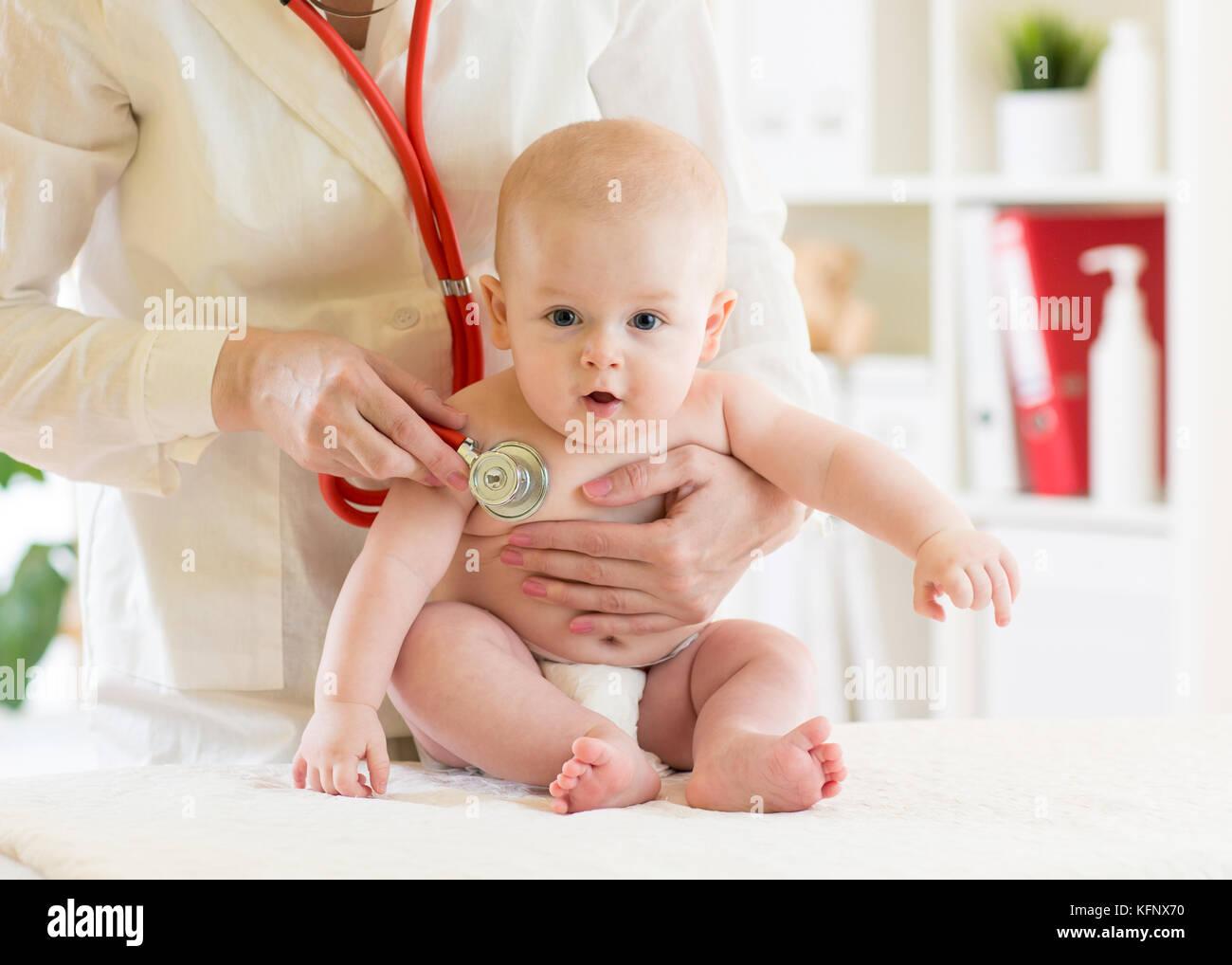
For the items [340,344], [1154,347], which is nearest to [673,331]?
[340,344]

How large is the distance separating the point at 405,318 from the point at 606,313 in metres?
0.22

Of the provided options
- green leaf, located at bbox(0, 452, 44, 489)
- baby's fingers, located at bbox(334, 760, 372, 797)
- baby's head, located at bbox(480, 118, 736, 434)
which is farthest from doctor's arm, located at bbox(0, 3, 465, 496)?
green leaf, located at bbox(0, 452, 44, 489)

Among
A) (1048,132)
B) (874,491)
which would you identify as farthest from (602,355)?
(1048,132)

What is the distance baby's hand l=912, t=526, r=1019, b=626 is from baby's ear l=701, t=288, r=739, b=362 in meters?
0.27

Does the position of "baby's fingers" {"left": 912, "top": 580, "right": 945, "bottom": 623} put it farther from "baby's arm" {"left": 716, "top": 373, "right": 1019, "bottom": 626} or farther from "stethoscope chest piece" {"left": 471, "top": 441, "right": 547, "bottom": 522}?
"stethoscope chest piece" {"left": 471, "top": 441, "right": 547, "bottom": 522}

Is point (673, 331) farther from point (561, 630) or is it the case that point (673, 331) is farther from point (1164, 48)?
point (1164, 48)

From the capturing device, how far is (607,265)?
914 millimetres

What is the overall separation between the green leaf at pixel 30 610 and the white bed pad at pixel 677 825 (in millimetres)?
1594

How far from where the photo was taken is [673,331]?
0.95 metres

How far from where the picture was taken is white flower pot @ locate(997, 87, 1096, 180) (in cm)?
233

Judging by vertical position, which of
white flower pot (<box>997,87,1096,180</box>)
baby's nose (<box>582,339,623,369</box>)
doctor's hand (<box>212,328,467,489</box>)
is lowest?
doctor's hand (<box>212,328,467,489</box>)

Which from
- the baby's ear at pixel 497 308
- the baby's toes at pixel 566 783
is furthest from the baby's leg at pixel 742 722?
the baby's ear at pixel 497 308

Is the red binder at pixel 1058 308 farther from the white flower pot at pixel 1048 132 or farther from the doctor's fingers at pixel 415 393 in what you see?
the doctor's fingers at pixel 415 393

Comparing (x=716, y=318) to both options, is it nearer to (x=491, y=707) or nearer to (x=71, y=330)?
(x=491, y=707)
